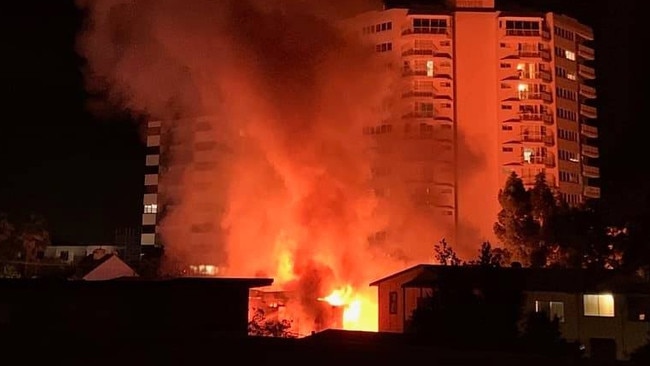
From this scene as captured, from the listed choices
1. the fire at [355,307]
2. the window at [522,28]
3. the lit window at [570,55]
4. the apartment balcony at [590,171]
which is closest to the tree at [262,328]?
the fire at [355,307]

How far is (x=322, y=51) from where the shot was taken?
48000 millimetres

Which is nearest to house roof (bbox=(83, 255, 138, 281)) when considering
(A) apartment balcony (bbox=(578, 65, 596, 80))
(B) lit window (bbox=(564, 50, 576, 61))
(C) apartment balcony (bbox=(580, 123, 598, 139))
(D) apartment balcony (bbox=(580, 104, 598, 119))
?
(C) apartment balcony (bbox=(580, 123, 598, 139))

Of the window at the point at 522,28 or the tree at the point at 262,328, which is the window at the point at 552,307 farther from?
the window at the point at 522,28

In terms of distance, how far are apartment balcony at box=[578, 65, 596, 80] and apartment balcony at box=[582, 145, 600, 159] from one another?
6164mm

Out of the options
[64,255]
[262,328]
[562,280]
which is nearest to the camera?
[262,328]

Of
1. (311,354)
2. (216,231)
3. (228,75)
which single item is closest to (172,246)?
(216,231)

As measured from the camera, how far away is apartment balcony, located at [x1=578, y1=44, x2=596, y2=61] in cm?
6519

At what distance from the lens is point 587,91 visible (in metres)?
66.1

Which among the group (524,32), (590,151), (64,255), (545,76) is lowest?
(64,255)

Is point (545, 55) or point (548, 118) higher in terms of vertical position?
point (545, 55)

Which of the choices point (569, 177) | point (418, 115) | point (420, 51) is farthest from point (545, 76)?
point (418, 115)

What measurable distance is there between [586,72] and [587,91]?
1661 millimetres

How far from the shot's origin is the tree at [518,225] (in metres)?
40.1

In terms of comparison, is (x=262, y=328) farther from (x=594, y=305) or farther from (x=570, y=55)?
(x=570, y=55)
